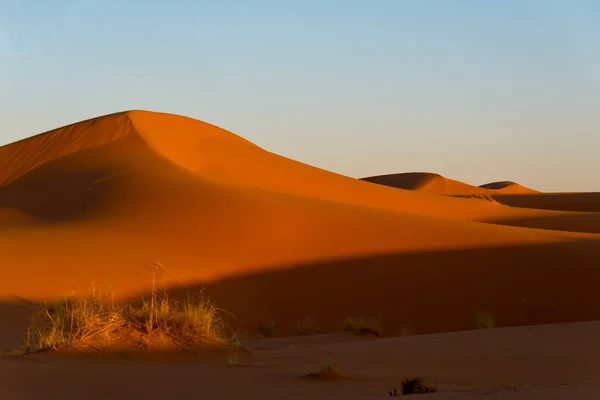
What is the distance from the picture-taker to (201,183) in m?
30.4

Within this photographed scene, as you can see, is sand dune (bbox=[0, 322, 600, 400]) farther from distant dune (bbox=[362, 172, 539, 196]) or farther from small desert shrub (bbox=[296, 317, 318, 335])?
distant dune (bbox=[362, 172, 539, 196])

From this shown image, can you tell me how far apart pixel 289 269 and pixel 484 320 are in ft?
18.5

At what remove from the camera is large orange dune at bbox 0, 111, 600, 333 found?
17984 mm

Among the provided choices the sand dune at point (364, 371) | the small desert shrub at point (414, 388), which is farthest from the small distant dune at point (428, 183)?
the small desert shrub at point (414, 388)

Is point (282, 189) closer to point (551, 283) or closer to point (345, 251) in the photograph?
point (345, 251)

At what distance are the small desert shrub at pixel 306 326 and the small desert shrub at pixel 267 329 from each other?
0.49 m

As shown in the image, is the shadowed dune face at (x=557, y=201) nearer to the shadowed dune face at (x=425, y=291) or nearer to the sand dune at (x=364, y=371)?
the shadowed dune face at (x=425, y=291)

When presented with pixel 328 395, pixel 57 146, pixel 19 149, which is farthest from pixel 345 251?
pixel 19 149

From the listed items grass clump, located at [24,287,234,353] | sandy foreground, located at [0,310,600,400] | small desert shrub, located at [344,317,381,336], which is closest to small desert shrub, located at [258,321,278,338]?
small desert shrub, located at [344,317,381,336]

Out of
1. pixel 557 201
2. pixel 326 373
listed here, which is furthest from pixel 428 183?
pixel 326 373

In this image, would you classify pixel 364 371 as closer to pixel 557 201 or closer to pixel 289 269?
pixel 289 269

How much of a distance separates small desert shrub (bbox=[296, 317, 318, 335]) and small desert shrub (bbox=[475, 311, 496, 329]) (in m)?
3.25

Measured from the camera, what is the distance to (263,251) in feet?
73.1

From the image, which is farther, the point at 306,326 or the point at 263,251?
the point at 263,251
